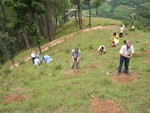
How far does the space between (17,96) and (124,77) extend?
654cm

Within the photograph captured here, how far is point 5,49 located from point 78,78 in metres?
17.2

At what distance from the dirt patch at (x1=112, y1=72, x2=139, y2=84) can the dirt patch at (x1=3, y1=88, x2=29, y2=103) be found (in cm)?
548

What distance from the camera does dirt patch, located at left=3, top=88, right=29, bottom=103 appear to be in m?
14.1

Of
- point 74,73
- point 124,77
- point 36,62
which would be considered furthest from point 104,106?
point 36,62

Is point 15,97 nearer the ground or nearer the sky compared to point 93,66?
nearer the sky

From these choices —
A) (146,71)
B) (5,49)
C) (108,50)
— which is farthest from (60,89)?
(5,49)

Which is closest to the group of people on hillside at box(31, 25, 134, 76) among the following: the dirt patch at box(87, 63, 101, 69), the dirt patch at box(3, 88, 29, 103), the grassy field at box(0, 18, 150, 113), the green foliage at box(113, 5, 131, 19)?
the grassy field at box(0, 18, 150, 113)

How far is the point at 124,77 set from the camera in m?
15.2

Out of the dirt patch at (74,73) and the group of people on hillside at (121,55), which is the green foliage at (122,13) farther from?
the dirt patch at (74,73)

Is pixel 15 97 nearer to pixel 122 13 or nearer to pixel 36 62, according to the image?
pixel 36 62

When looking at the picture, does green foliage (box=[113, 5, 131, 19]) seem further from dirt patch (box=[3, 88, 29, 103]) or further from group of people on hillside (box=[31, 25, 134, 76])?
dirt patch (box=[3, 88, 29, 103])

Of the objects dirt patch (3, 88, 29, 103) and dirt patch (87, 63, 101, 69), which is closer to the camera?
dirt patch (3, 88, 29, 103)

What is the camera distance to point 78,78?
639 inches

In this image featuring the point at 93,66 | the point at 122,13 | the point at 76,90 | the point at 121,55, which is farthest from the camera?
the point at 122,13
